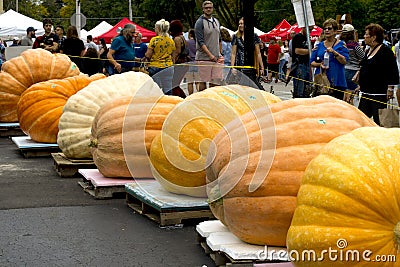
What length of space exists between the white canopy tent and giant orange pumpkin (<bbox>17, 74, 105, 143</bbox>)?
2380 centimetres

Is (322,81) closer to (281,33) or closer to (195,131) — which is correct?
(195,131)

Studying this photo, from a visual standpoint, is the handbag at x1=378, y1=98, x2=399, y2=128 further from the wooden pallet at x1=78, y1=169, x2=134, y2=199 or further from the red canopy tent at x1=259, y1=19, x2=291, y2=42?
the red canopy tent at x1=259, y1=19, x2=291, y2=42

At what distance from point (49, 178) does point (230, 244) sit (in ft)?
15.1

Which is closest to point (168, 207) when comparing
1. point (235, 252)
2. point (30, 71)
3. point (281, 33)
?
point (235, 252)

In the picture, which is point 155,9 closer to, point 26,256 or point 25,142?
point 25,142

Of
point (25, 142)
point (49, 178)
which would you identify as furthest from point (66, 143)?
point (25, 142)

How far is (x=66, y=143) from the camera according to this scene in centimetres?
962

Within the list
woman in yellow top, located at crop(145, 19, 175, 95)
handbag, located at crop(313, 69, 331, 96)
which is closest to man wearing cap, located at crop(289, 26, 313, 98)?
handbag, located at crop(313, 69, 331, 96)

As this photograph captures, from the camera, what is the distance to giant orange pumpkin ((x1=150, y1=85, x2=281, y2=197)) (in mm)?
6703

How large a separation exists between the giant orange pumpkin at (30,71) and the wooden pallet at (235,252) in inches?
296

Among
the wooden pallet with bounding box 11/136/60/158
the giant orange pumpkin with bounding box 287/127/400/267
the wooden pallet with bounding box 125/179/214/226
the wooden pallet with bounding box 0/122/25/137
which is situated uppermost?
the giant orange pumpkin with bounding box 287/127/400/267

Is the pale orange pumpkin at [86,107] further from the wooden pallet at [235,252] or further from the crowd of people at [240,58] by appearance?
the wooden pallet at [235,252]

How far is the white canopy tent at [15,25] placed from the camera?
34562 mm

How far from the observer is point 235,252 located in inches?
201
